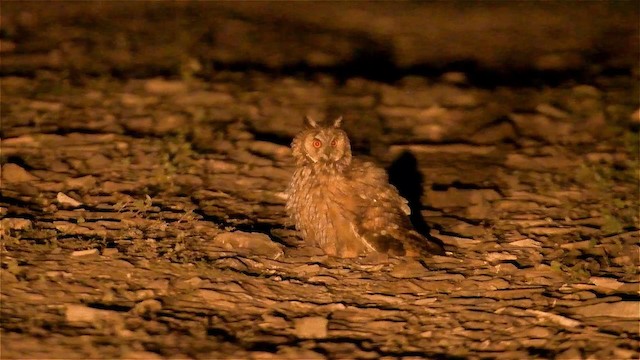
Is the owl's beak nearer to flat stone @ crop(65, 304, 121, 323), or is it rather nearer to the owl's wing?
the owl's wing

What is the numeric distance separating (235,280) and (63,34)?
6.10 metres

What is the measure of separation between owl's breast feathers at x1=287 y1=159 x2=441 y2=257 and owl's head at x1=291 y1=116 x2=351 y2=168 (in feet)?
0.17

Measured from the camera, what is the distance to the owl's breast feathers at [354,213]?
558 centimetres

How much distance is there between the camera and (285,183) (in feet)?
22.8

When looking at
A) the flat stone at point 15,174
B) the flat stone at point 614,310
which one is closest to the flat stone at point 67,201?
the flat stone at point 15,174

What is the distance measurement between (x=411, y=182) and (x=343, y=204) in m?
1.53

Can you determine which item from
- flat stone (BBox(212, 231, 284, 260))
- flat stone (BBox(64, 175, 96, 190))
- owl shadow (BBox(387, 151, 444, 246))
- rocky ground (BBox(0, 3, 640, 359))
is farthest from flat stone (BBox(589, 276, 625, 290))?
flat stone (BBox(64, 175, 96, 190))

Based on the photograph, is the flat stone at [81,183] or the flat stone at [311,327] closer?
the flat stone at [311,327]

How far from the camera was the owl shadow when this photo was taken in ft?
20.8

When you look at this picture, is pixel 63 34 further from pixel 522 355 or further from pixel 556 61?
pixel 522 355

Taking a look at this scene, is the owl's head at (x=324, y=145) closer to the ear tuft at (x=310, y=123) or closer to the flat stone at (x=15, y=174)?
the ear tuft at (x=310, y=123)

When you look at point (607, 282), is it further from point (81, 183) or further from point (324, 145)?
point (81, 183)

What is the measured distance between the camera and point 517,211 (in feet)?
21.2

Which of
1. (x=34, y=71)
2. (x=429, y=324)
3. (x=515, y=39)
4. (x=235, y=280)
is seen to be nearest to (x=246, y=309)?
(x=235, y=280)
